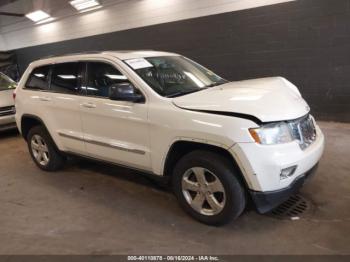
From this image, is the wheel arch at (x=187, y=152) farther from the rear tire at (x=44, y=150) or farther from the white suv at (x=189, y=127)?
the rear tire at (x=44, y=150)

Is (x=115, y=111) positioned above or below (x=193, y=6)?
below

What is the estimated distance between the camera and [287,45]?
716 centimetres

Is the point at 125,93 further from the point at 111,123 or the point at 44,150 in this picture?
the point at 44,150

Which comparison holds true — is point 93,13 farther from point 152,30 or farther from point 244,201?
point 244,201

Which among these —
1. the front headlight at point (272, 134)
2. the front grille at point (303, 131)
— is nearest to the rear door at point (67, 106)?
the front headlight at point (272, 134)

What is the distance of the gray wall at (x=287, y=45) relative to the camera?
6.62 meters

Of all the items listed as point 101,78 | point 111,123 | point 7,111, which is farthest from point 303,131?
point 7,111

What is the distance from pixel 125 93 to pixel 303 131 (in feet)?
5.86

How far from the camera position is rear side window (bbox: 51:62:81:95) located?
432 cm

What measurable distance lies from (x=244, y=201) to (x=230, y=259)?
0.53 m

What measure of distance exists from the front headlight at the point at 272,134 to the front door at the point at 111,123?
3.83 ft

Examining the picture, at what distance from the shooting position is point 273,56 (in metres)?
7.41

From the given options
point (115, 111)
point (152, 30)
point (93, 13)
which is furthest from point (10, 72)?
point (115, 111)

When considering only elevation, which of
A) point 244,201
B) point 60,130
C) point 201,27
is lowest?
point 244,201
